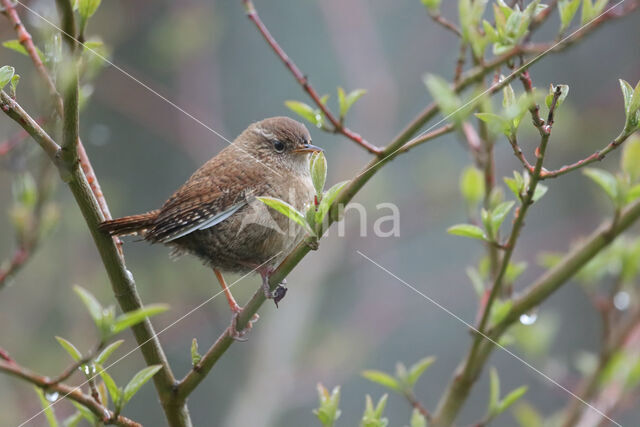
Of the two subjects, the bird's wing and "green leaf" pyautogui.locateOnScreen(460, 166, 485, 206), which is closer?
"green leaf" pyautogui.locateOnScreen(460, 166, 485, 206)

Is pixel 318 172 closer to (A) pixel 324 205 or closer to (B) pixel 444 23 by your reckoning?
(A) pixel 324 205

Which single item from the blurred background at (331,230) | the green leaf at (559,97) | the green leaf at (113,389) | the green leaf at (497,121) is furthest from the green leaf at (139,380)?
the blurred background at (331,230)

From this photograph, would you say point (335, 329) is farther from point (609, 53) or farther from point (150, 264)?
point (609, 53)

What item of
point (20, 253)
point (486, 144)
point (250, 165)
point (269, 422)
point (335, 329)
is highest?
point (20, 253)

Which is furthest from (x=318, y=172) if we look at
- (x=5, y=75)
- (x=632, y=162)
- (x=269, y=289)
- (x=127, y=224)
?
(x=632, y=162)

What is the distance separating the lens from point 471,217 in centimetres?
267

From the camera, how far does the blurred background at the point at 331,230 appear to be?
5.20 metres

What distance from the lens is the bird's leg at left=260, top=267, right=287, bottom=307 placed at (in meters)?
2.11

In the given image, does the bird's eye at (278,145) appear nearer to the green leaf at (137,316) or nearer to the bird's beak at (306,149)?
the bird's beak at (306,149)

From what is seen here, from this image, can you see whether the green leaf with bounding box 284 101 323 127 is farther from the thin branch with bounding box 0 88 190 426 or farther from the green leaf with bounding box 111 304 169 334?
the green leaf with bounding box 111 304 169 334

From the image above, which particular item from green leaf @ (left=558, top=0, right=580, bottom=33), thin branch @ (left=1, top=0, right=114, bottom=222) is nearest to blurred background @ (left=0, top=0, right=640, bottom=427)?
thin branch @ (left=1, top=0, right=114, bottom=222)

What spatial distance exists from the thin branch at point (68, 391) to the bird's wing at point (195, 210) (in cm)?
113

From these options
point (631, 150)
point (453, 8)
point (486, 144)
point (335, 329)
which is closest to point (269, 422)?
point (335, 329)

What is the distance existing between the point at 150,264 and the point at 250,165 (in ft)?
9.51
